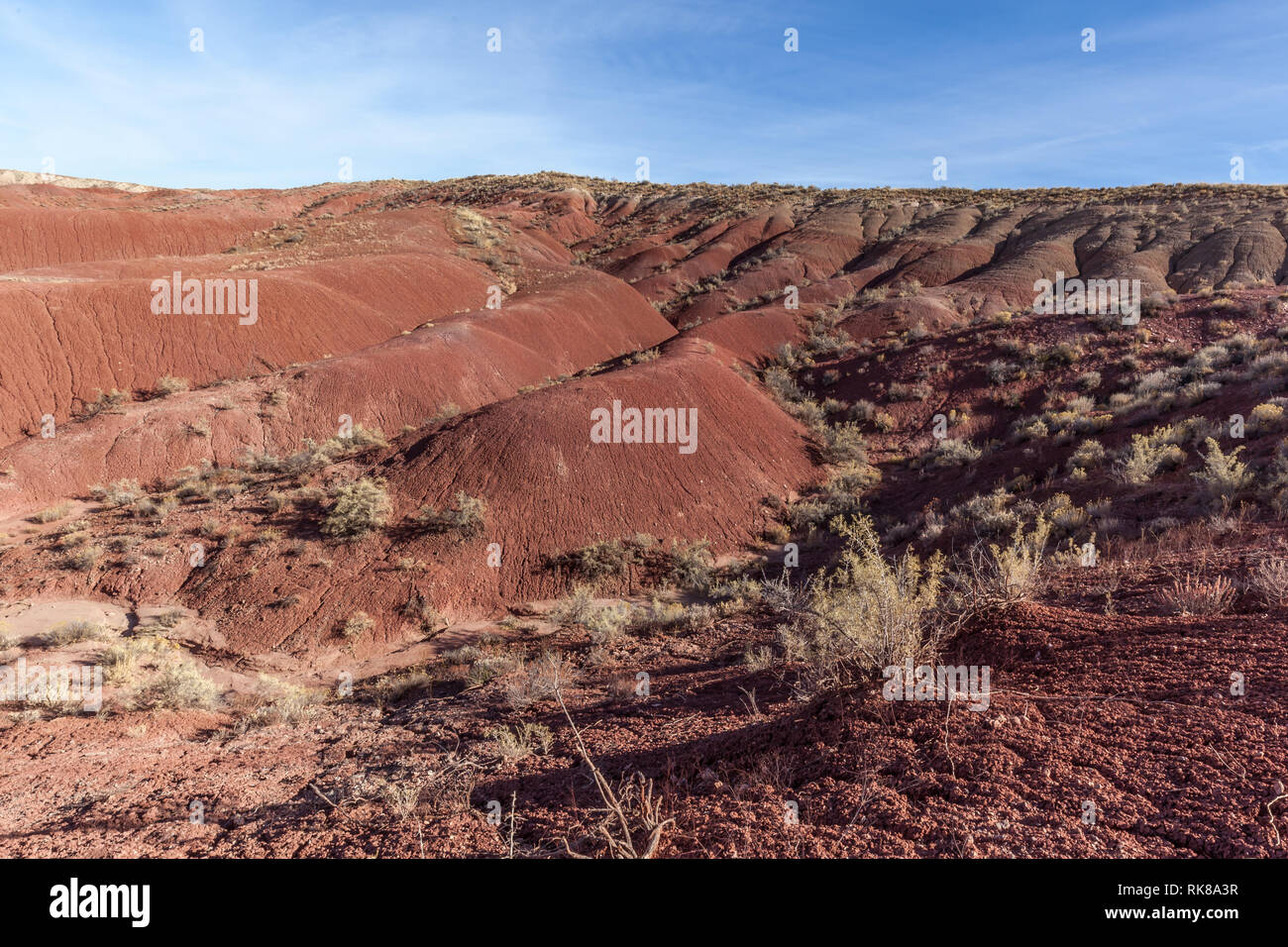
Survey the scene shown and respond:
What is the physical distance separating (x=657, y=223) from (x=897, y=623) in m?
61.7

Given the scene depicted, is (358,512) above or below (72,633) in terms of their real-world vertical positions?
above

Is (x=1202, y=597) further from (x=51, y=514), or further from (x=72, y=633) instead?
(x=51, y=514)

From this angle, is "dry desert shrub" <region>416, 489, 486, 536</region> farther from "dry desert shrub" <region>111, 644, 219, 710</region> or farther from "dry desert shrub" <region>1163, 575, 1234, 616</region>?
"dry desert shrub" <region>1163, 575, 1234, 616</region>

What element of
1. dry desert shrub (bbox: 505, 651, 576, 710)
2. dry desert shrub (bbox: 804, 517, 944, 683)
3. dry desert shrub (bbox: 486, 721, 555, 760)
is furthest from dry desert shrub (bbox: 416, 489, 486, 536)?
dry desert shrub (bbox: 804, 517, 944, 683)

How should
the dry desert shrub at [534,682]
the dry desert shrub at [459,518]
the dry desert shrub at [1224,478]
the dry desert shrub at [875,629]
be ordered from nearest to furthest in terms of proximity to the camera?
the dry desert shrub at [875,629]
the dry desert shrub at [534,682]
the dry desert shrub at [1224,478]
the dry desert shrub at [459,518]

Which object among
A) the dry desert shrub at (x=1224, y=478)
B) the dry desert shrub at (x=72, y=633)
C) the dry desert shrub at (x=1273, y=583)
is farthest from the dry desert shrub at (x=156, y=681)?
the dry desert shrub at (x=1224, y=478)

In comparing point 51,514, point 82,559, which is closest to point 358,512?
point 82,559

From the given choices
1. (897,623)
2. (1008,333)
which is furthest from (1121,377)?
(897,623)

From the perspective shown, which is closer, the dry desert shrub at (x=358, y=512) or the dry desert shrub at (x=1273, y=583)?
the dry desert shrub at (x=1273, y=583)

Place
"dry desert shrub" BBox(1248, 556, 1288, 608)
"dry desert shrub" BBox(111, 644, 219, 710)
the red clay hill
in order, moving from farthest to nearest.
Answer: "dry desert shrub" BBox(111, 644, 219, 710)
"dry desert shrub" BBox(1248, 556, 1288, 608)
the red clay hill

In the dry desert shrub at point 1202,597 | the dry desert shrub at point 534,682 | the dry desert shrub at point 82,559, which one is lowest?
the dry desert shrub at point 534,682

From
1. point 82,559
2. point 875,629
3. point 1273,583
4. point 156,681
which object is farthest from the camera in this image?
point 82,559

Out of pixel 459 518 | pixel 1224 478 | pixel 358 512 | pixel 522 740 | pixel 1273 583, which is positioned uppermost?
pixel 1224 478

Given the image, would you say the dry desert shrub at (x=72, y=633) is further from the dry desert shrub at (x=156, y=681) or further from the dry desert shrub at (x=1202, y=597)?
the dry desert shrub at (x=1202, y=597)
